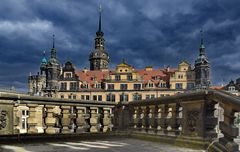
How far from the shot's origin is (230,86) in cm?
6600

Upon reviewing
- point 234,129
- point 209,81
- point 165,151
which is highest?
point 209,81

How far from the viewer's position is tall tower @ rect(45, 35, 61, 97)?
6769cm

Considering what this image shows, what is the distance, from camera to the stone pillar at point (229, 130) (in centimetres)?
409

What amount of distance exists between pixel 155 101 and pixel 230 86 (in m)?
63.1

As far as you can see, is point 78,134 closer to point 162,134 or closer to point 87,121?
point 87,121

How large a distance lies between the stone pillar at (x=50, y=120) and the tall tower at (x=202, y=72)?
191 feet

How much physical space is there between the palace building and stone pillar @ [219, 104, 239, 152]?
58.4 m

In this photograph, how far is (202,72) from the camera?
220 feet

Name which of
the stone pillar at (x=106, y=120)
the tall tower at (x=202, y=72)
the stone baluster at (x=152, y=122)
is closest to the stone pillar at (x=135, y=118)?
the stone pillar at (x=106, y=120)

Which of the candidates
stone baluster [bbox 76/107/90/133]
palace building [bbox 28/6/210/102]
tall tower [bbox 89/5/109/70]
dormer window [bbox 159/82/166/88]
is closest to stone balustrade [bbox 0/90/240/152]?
stone baluster [bbox 76/107/90/133]

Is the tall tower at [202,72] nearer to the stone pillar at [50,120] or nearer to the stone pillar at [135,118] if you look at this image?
the stone pillar at [135,118]

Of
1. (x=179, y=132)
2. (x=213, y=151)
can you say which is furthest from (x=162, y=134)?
(x=213, y=151)

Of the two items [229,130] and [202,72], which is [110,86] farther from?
[229,130]

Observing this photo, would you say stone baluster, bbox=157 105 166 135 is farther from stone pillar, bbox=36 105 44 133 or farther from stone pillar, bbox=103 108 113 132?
stone pillar, bbox=36 105 44 133
